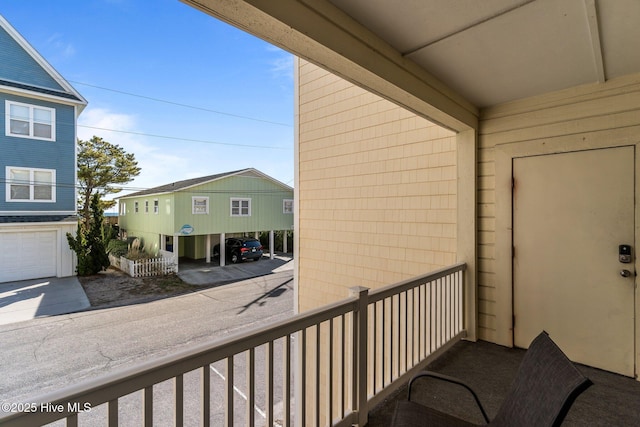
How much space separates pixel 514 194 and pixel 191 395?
512 centimetres

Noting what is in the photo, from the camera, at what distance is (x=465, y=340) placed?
10.3 ft

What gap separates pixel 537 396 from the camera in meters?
1.15

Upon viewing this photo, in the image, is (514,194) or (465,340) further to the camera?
(465,340)

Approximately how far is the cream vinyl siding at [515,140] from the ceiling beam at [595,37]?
0.75 feet

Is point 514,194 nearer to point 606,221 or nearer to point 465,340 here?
point 606,221

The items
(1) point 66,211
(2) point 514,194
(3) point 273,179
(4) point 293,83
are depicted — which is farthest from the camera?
(3) point 273,179

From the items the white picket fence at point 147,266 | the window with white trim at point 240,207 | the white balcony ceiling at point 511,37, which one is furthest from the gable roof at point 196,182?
the white balcony ceiling at point 511,37

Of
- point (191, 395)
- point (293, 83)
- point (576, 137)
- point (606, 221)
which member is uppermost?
point (293, 83)

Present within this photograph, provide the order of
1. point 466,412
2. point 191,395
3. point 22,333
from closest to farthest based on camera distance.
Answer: point 466,412
point 191,395
point 22,333

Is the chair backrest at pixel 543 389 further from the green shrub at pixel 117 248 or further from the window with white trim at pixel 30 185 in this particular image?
the green shrub at pixel 117 248

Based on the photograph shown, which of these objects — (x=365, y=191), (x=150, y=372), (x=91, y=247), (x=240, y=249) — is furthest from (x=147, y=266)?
(x=150, y=372)

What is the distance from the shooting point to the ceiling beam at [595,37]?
Answer: 1521 millimetres

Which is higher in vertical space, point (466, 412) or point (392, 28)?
point (392, 28)

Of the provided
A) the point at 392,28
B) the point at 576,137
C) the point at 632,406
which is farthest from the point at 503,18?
the point at 632,406
